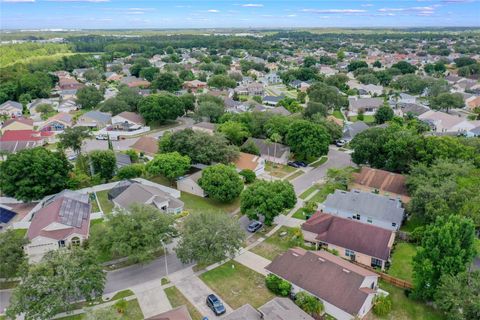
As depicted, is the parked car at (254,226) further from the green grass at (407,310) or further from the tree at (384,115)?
the tree at (384,115)

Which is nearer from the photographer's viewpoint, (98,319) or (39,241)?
(98,319)

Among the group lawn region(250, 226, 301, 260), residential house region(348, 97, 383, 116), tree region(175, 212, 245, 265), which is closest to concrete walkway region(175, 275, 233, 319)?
tree region(175, 212, 245, 265)

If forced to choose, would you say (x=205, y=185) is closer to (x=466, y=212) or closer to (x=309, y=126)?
(x=309, y=126)

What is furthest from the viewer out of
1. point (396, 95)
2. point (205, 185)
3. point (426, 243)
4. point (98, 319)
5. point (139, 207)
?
point (396, 95)

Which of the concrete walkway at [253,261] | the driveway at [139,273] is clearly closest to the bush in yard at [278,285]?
the concrete walkway at [253,261]

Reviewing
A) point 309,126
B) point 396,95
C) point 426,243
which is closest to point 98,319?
point 426,243

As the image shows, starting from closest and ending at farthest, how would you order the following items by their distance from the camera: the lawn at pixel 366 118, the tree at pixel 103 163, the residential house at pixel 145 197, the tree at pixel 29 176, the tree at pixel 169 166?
the residential house at pixel 145 197 → the tree at pixel 29 176 → the tree at pixel 169 166 → the tree at pixel 103 163 → the lawn at pixel 366 118

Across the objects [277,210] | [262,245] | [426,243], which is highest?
[426,243]
